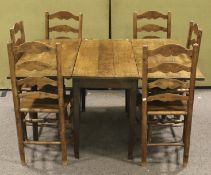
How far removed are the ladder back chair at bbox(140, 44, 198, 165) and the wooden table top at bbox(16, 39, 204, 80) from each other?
0.20 feet

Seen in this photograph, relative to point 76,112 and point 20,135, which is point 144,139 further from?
point 20,135

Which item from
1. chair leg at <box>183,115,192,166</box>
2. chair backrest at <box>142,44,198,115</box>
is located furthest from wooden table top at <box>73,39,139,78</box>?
chair leg at <box>183,115,192,166</box>

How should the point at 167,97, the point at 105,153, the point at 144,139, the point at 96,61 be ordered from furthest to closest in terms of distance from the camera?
1. the point at 105,153
2. the point at 96,61
3. the point at 144,139
4. the point at 167,97

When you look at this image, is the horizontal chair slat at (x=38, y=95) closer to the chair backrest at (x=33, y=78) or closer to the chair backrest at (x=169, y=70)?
the chair backrest at (x=33, y=78)

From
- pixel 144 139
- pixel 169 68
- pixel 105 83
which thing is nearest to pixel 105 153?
pixel 144 139

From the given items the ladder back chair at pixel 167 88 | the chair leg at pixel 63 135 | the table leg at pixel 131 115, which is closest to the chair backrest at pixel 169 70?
the ladder back chair at pixel 167 88

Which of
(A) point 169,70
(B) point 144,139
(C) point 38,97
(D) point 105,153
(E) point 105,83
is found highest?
(A) point 169,70

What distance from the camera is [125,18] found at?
390 centimetres

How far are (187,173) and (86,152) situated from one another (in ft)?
2.68

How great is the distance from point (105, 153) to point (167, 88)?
0.76 m

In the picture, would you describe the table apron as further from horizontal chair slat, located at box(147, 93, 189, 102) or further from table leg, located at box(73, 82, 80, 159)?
horizontal chair slat, located at box(147, 93, 189, 102)

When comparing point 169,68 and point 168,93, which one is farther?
point 168,93

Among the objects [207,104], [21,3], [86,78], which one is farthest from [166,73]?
[21,3]

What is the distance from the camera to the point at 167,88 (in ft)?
8.34
